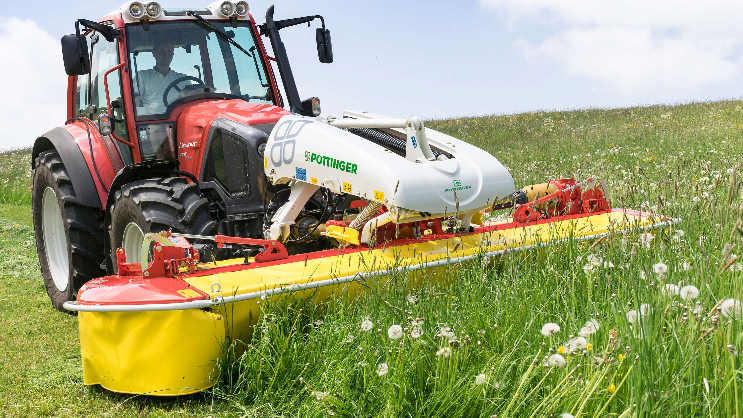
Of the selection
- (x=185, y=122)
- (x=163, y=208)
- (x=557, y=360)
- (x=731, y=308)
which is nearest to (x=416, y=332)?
(x=557, y=360)

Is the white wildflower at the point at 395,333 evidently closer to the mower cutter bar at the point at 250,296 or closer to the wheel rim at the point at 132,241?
the mower cutter bar at the point at 250,296

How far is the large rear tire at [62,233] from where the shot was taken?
6.20m

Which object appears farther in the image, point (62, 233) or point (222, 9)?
point (62, 233)

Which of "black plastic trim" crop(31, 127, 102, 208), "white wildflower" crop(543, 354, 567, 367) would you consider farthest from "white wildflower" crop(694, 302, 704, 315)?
"black plastic trim" crop(31, 127, 102, 208)

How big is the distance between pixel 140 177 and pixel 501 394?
3.52 meters

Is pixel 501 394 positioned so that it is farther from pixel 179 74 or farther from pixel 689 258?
pixel 179 74

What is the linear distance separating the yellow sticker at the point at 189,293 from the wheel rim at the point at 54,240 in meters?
3.46

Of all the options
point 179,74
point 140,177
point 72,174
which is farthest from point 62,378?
point 179,74

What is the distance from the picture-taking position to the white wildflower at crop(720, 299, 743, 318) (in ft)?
8.05

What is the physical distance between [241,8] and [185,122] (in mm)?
1191

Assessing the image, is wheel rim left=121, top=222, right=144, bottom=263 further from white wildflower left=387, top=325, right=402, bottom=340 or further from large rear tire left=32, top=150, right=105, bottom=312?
white wildflower left=387, top=325, right=402, bottom=340

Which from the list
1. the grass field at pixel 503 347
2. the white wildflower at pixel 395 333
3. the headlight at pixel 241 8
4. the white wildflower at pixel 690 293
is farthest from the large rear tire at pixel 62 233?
the white wildflower at pixel 690 293

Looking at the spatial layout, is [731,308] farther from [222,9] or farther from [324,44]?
[222,9]

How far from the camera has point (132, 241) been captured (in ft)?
18.1
